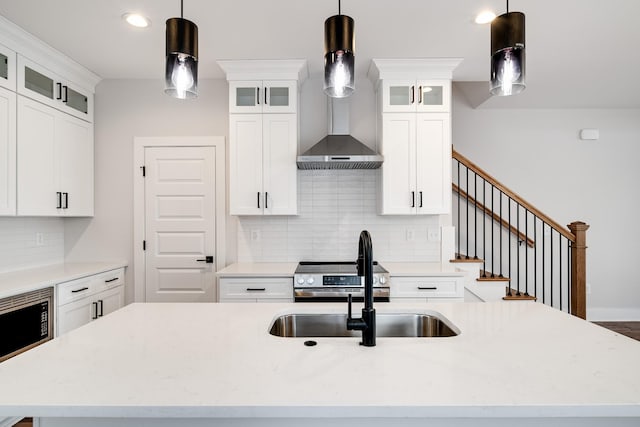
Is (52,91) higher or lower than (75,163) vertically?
higher

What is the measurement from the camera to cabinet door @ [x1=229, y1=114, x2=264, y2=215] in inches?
133

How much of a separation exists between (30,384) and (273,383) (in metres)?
0.64

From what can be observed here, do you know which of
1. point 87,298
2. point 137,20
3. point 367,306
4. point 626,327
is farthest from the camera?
point 626,327

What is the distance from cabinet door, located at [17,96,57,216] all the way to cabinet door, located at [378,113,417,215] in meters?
2.83

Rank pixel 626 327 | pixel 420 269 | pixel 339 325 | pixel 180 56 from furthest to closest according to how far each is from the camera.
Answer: pixel 626 327 < pixel 420 269 < pixel 339 325 < pixel 180 56

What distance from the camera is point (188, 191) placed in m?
3.70

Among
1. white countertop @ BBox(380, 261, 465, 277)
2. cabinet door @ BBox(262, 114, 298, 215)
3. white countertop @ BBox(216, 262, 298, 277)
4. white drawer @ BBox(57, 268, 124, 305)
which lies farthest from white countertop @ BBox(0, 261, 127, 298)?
white countertop @ BBox(380, 261, 465, 277)

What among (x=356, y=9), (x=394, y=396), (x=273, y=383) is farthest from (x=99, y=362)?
(x=356, y=9)

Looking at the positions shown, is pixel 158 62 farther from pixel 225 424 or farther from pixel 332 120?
pixel 225 424

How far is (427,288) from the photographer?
3107mm

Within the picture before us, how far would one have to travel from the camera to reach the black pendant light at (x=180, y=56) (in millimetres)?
1423

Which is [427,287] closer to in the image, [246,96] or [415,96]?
[415,96]

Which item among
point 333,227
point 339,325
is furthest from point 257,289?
point 339,325

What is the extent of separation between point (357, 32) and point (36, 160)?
270 cm
